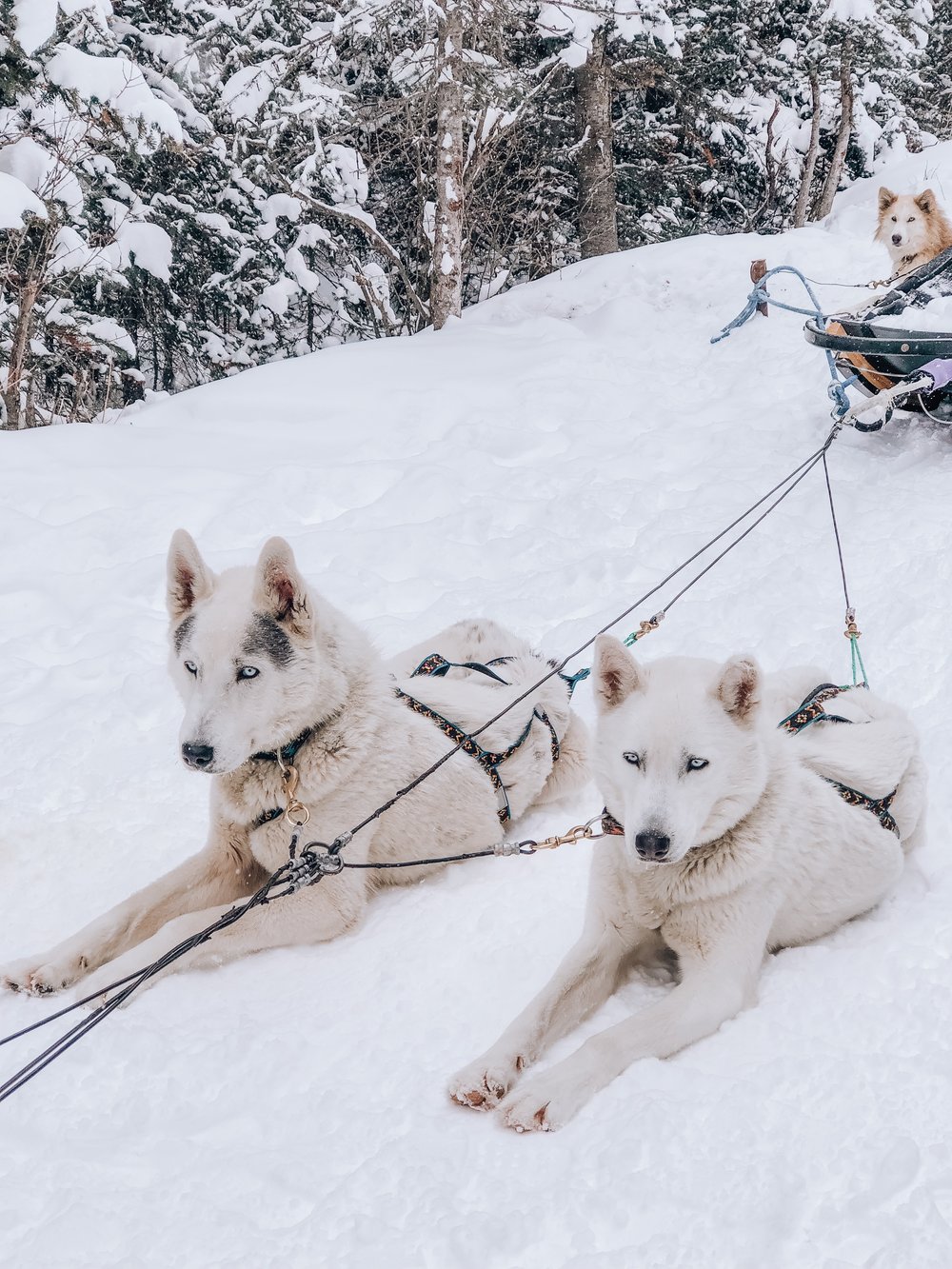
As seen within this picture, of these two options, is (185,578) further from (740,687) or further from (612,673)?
(740,687)

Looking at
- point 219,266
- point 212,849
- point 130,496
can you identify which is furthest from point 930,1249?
point 219,266

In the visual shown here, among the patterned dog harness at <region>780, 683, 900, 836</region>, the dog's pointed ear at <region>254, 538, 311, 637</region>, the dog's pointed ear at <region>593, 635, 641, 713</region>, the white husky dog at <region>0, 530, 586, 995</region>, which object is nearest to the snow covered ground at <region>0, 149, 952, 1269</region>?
the white husky dog at <region>0, 530, 586, 995</region>

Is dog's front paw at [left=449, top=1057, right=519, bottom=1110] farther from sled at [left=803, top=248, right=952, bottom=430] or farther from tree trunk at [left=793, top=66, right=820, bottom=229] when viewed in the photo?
tree trunk at [left=793, top=66, right=820, bottom=229]

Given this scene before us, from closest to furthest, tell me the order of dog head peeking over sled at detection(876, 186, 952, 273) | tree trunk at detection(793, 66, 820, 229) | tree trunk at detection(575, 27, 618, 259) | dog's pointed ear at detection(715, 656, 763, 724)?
dog's pointed ear at detection(715, 656, 763, 724) → dog head peeking over sled at detection(876, 186, 952, 273) → tree trunk at detection(575, 27, 618, 259) → tree trunk at detection(793, 66, 820, 229)

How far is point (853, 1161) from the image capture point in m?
2.00

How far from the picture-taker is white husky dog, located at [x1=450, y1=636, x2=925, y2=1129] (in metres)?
2.46

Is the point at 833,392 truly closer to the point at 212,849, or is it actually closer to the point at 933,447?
the point at 933,447

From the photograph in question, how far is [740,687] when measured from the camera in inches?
106

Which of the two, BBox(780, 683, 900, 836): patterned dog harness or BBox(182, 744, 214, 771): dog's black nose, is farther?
BBox(780, 683, 900, 836): patterned dog harness

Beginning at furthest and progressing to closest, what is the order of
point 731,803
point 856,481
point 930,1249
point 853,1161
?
1. point 856,481
2. point 731,803
3. point 853,1161
4. point 930,1249

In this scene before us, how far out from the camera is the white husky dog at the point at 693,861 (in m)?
2.46

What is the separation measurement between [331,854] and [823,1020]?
5.23 ft

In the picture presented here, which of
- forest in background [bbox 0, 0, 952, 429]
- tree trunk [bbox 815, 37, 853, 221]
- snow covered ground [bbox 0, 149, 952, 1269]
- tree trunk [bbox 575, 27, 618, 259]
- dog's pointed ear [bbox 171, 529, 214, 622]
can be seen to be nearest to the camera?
snow covered ground [bbox 0, 149, 952, 1269]

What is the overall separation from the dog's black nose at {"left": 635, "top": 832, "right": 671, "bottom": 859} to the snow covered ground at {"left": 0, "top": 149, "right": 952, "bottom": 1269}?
1.68 ft
